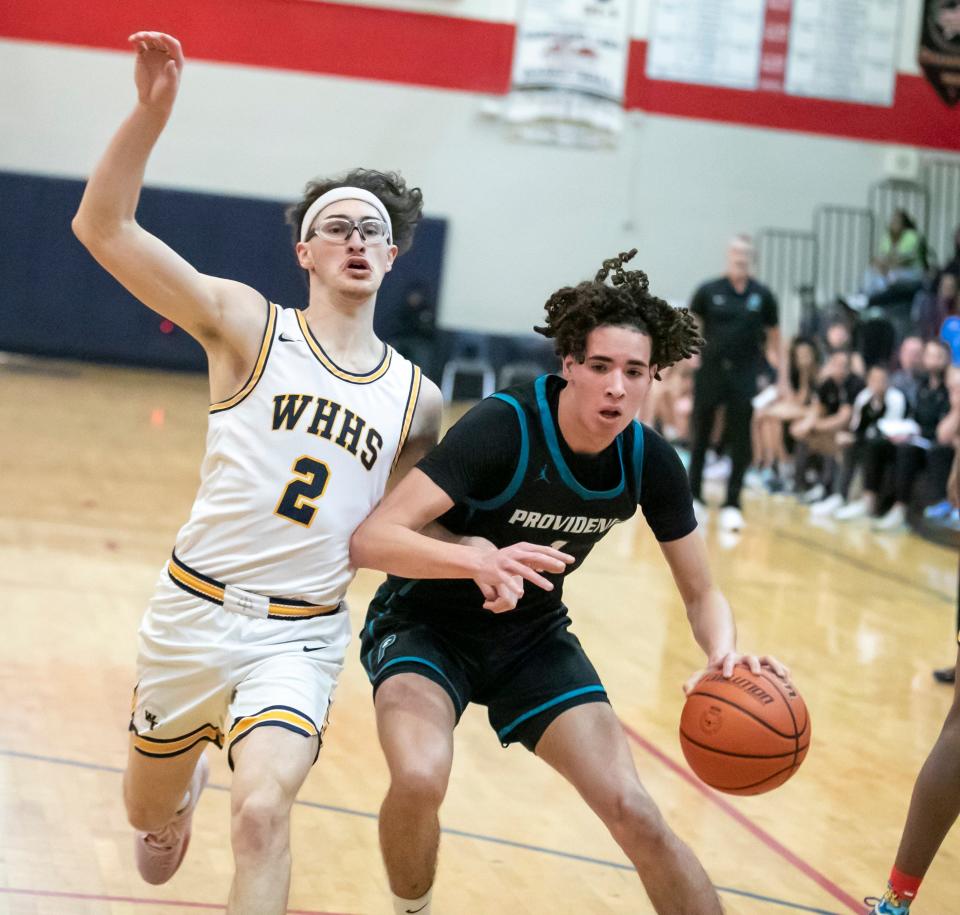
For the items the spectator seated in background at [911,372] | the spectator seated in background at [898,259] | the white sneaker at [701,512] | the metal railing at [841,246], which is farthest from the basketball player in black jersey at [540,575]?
the metal railing at [841,246]

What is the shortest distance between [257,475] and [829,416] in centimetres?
1121

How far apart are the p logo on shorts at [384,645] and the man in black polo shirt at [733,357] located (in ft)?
25.7

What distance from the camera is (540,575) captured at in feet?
11.0

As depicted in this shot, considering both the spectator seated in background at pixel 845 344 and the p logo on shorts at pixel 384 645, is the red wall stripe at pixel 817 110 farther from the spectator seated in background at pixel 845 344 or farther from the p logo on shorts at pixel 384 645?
the p logo on shorts at pixel 384 645

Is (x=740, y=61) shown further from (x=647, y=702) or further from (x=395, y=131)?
(x=647, y=702)

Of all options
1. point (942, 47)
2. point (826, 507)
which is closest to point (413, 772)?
point (826, 507)

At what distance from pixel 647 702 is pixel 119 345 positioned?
14.5 meters

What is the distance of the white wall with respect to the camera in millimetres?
19047

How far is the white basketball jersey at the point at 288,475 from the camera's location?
3.22 m

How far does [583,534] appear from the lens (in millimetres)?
3471

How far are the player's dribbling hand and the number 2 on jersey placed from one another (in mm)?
848

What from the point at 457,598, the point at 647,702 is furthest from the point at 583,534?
the point at 647,702

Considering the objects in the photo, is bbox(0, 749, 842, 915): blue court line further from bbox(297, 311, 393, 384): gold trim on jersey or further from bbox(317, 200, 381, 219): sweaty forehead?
bbox(317, 200, 381, 219): sweaty forehead

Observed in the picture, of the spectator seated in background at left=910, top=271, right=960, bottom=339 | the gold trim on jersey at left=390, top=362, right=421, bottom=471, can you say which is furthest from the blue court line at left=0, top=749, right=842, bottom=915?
the spectator seated in background at left=910, top=271, right=960, bottom=339
